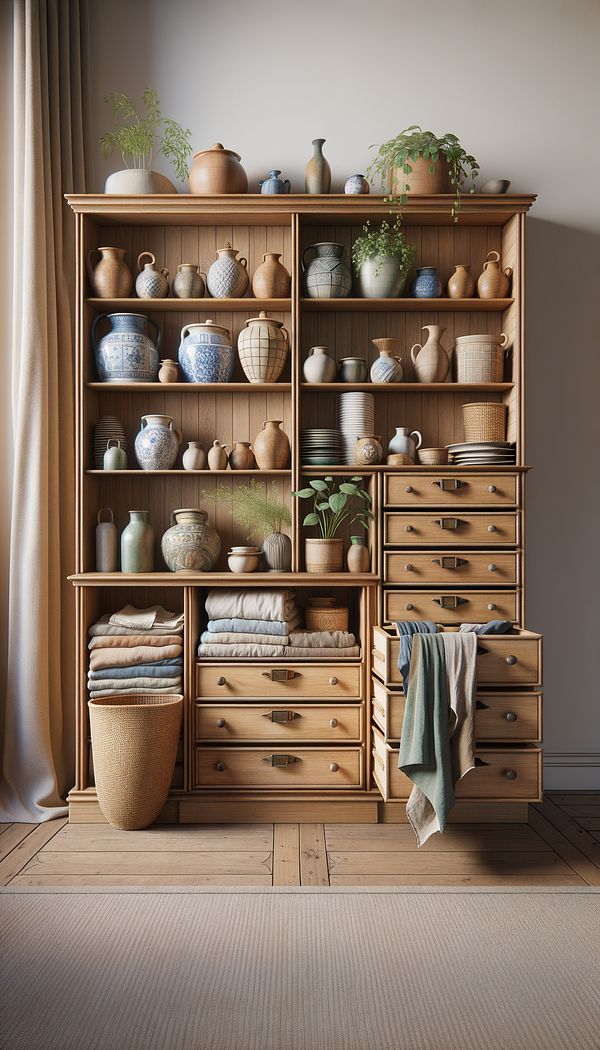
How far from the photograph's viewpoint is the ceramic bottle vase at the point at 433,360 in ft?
10.8

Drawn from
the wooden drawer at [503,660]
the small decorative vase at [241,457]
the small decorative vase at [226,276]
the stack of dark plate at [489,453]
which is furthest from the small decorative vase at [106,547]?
the stack of dark plate at [489,453]

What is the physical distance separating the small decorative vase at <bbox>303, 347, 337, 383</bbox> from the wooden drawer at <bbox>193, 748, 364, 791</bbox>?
1.50 metres

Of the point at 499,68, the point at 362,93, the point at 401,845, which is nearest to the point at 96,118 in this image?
the point at 362,93

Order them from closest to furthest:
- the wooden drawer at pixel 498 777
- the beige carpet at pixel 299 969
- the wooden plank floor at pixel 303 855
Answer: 1. the beige carpet at pixel 299 969
2. the wooden plank floor at pixel 303 855
3. the wooden drawer at pixel 498 777

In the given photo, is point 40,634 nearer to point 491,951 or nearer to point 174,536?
point 174,536

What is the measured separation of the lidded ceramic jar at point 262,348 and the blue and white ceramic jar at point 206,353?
2.8 inches

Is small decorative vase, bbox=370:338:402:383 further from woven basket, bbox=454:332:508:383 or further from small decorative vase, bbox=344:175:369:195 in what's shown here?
small decorative vase, bbox=344:175:369:195

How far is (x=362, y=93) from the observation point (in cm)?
350

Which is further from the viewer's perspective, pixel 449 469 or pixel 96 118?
pixel 96 118

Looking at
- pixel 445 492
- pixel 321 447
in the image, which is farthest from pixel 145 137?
pixel 445 492

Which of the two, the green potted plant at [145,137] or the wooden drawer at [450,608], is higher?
the green potted plant at [145,137]

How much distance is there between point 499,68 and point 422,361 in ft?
4.66

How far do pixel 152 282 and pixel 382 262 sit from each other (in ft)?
3.16

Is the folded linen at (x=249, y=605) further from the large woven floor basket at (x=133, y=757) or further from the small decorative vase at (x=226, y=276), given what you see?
the small decorative vase at (x=226, y=276)
